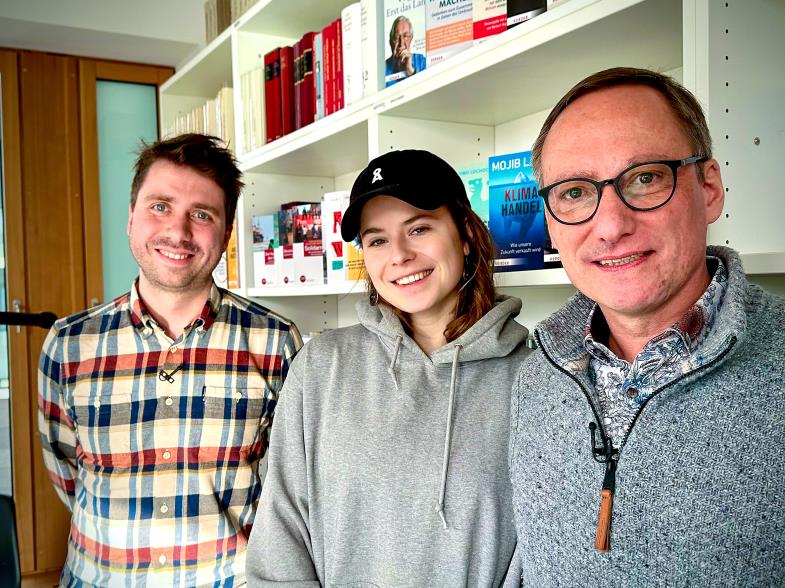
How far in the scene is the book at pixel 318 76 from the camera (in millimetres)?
2176

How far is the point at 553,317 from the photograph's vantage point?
1092 millimetres

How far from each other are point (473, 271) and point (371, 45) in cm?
81

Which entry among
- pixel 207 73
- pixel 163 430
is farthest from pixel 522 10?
pixel 207 73

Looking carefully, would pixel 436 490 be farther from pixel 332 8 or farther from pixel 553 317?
pixel 332 8

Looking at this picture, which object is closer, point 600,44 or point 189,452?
point 600,44

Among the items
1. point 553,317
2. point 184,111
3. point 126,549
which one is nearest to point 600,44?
point 553,317

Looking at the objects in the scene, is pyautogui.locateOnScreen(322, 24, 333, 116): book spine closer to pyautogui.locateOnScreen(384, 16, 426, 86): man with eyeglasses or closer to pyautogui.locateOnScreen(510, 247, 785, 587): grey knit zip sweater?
pyautogui.locateOnScreen(384, 16, 426, 86): man with eyeglasses

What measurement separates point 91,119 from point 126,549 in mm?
2681

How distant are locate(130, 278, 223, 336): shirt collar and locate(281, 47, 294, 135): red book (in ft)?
2.86

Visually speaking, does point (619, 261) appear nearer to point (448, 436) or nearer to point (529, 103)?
point (448, 436)

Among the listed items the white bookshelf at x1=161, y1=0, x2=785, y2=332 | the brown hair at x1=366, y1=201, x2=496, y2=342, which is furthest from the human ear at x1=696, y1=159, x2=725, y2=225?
the brown hair at x1=366, y1=201, x2=496, y2=342

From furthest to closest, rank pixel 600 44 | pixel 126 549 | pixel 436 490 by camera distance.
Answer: pixel 126 549, pixel 600 44, pixel 436 490

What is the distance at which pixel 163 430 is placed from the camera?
161 centimetres

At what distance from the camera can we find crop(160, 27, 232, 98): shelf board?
2.80 meters
